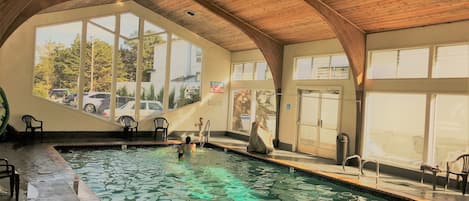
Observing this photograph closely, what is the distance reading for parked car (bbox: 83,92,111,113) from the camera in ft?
41.0

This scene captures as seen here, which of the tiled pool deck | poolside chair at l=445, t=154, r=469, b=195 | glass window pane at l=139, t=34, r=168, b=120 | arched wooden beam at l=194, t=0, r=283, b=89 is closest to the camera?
the tiled pool deck

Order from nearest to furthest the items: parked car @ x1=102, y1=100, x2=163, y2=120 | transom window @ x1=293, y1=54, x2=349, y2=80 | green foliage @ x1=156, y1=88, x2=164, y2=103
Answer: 1. transom window @ x1=293, y1=54, x2=349, y2=80
2. parked car @ x1=102, y1=100, x2=163, y2=120
3. green foliage @ x1=156, y1=88, x2=164, y2=103

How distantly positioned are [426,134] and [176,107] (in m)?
8.57

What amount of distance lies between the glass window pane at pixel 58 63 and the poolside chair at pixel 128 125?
63.9 inches

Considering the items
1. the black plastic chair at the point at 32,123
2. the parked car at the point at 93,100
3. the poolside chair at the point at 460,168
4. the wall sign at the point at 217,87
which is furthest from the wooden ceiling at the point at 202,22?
the poolside chair at the point at 460,168

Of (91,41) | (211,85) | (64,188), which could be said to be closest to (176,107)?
(211,85)

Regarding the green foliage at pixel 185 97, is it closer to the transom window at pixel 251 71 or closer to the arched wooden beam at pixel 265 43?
the transom window at pixel 251 71

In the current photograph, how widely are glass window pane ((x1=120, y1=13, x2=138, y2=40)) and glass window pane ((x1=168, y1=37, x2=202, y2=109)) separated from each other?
4.74 feet

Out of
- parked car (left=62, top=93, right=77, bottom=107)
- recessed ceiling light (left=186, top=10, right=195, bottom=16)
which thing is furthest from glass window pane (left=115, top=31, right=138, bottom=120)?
recessed ceiling light (left=186, top=10, right=195, bottom=16)

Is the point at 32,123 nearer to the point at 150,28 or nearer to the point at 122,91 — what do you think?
the point at 122,91

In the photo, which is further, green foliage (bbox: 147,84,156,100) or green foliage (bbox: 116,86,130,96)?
green foliage (bbox: 147,84,156,100)

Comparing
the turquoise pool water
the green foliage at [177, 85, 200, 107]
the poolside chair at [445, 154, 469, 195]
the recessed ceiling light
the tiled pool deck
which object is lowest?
the turquoise pool water

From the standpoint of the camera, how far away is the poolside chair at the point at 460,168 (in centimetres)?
702

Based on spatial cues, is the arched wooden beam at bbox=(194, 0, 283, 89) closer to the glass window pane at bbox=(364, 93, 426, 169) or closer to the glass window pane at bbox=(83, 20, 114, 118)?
the glass window pane at bbox=(364, 93, 426, 169)
